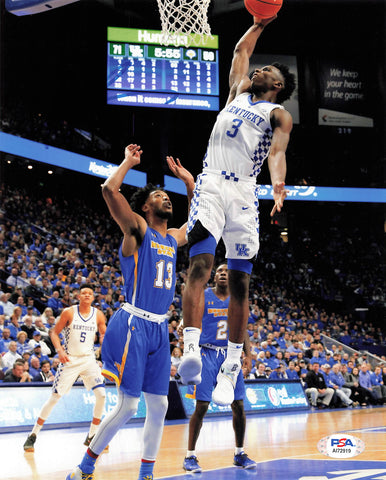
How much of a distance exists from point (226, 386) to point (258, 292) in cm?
1976

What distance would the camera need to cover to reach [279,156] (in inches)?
181

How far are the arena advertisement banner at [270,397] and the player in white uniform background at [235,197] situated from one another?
360 inches

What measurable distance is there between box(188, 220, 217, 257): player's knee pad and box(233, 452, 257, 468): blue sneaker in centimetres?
321

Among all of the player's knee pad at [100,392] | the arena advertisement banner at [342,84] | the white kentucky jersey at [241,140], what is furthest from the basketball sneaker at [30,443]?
the arena advertisement banner at [342,84]

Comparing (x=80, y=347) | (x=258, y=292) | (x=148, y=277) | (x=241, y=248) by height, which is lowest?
(x=80, y=347)

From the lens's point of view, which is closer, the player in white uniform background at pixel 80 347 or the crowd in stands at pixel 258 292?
the player in white uniform background at pixel 80 347

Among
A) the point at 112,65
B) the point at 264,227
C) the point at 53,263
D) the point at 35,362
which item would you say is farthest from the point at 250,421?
the point at 264,227

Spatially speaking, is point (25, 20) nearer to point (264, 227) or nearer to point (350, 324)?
point (264, 227)

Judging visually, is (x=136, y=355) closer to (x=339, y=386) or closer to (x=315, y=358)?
(x=339, y=386)

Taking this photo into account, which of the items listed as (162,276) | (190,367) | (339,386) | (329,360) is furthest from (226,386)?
(329,360)

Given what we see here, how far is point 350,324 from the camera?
26.6 meters

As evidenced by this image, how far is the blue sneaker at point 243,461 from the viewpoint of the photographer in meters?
6.88

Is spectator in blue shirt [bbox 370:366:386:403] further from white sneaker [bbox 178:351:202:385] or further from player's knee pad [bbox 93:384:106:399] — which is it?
white sneaker [bbox 178:351:202:385]

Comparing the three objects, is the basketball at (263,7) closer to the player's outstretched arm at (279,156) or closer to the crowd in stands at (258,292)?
the player's outstretched arm at (279,156)
